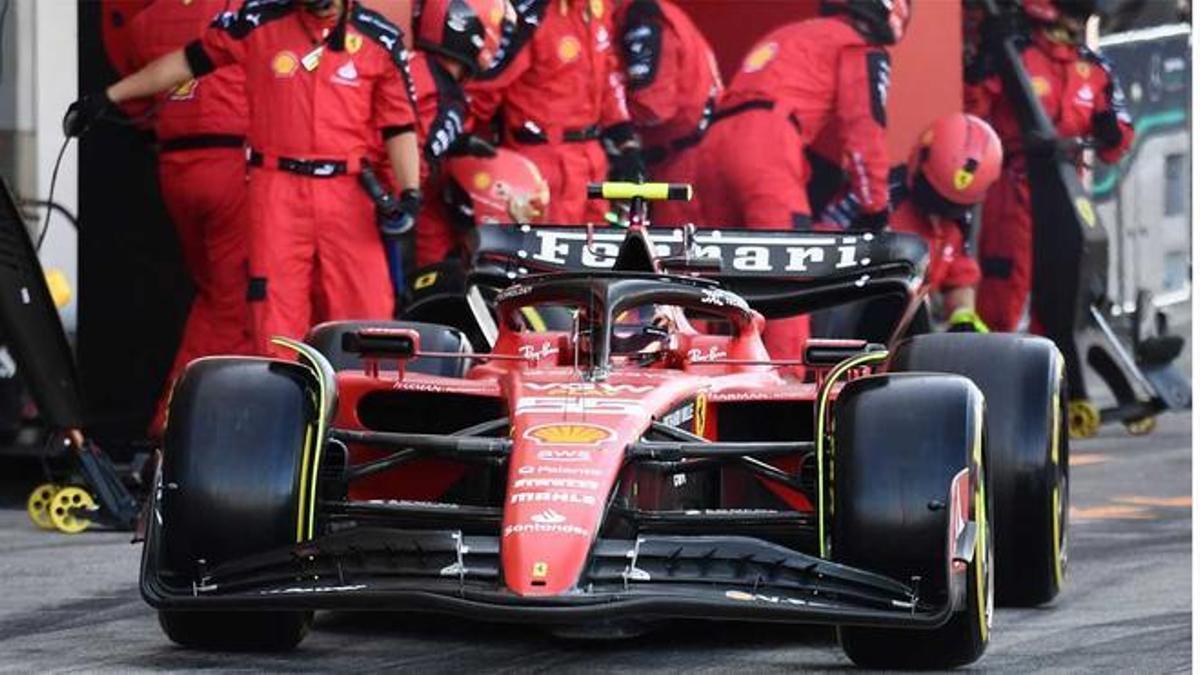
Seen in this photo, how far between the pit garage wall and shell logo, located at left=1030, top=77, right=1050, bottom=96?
38.4 inches

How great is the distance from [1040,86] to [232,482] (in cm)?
980

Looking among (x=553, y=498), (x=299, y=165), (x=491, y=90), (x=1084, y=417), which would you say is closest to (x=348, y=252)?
(x=299, y=165)

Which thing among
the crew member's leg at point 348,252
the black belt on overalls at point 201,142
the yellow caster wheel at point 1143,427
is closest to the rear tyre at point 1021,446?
the crew member's leg at point 348,252

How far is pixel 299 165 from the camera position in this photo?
42.3 ft

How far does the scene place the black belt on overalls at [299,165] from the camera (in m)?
12.9

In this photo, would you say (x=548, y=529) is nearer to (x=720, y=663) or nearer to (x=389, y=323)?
(x=720, y=663)

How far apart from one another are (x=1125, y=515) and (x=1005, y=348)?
357cm

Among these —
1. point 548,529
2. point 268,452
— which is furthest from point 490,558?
point 268,452

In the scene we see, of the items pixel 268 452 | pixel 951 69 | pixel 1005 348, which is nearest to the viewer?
pixel 268 452

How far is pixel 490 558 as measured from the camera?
7.48 metres

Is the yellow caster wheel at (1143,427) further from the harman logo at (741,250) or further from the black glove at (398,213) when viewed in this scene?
the harman logo at (741,250)

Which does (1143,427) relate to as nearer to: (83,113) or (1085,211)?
(1085,211)

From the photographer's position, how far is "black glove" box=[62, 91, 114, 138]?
41.8 ft

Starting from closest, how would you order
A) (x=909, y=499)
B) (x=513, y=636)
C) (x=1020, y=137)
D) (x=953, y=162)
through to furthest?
1. (x=909, y=499)
2. (x=513, y=636)
3. (x=953, y=162)
4. (x=1020, y=137)
